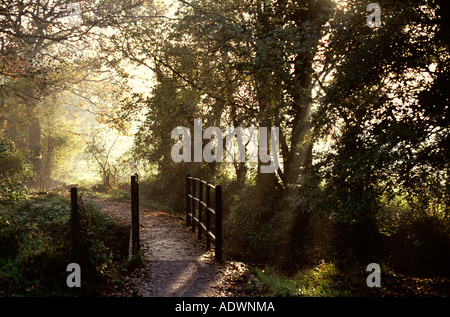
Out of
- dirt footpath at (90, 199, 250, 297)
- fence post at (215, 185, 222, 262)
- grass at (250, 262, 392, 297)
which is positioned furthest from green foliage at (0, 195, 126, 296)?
grass at (250, 262, 392, 297)

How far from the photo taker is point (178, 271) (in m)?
7.13

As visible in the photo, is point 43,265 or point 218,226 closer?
point 43,265

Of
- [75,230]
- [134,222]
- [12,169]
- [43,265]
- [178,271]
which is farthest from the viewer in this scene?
[12,169]

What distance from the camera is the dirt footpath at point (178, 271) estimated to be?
608 centimetres

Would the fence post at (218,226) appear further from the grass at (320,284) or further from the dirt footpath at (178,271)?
Result: the grass at (320,284)

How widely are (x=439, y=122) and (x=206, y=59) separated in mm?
7727

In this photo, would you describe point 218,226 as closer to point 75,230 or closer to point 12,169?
point 75,230

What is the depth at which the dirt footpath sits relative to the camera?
6078 mm

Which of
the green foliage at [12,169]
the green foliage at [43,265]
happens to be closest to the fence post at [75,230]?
the green foliage at [43,265]

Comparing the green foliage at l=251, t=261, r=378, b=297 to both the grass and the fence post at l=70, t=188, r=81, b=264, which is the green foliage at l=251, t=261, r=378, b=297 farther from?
the fence post at l=70, t=188, r=81, b=264

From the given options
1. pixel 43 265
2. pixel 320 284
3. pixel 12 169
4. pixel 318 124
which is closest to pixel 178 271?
pixel 43 265

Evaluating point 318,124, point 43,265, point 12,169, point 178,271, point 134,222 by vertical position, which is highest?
point 318,124
